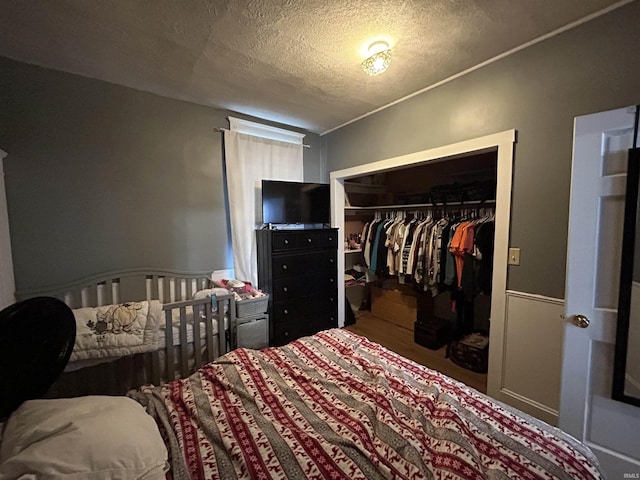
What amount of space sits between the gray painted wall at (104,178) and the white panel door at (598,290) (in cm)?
259

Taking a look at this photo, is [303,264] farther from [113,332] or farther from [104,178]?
[104,178]

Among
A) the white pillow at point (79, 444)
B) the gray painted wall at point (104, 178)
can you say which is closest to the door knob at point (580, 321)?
the white pillow at point (79, 444)

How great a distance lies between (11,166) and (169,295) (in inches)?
52.9

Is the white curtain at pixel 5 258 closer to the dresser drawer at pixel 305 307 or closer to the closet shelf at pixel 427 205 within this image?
the dresser drawer at pixel 305 307

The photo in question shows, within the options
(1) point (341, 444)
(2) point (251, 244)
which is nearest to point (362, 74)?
(2) point (251, 244)

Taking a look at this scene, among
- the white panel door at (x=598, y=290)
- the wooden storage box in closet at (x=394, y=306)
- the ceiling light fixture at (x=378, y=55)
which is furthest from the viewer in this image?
the wooden storage box in closet at (x=394, y=306)

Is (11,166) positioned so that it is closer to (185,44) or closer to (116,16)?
(116,16)

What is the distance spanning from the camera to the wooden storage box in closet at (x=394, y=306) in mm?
3357

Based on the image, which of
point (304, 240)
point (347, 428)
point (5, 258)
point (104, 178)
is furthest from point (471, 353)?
point (5, 258)

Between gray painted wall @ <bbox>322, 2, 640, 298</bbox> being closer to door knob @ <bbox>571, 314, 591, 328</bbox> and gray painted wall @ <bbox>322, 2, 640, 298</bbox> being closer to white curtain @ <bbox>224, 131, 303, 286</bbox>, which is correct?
door knob @ <bbox>571, 314, 591, 328</bbox>

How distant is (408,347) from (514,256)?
160 centimetres

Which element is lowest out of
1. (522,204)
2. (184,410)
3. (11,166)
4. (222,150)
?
(184,410)

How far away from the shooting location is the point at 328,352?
151 cm

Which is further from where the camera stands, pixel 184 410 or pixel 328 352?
pixel 328 352
